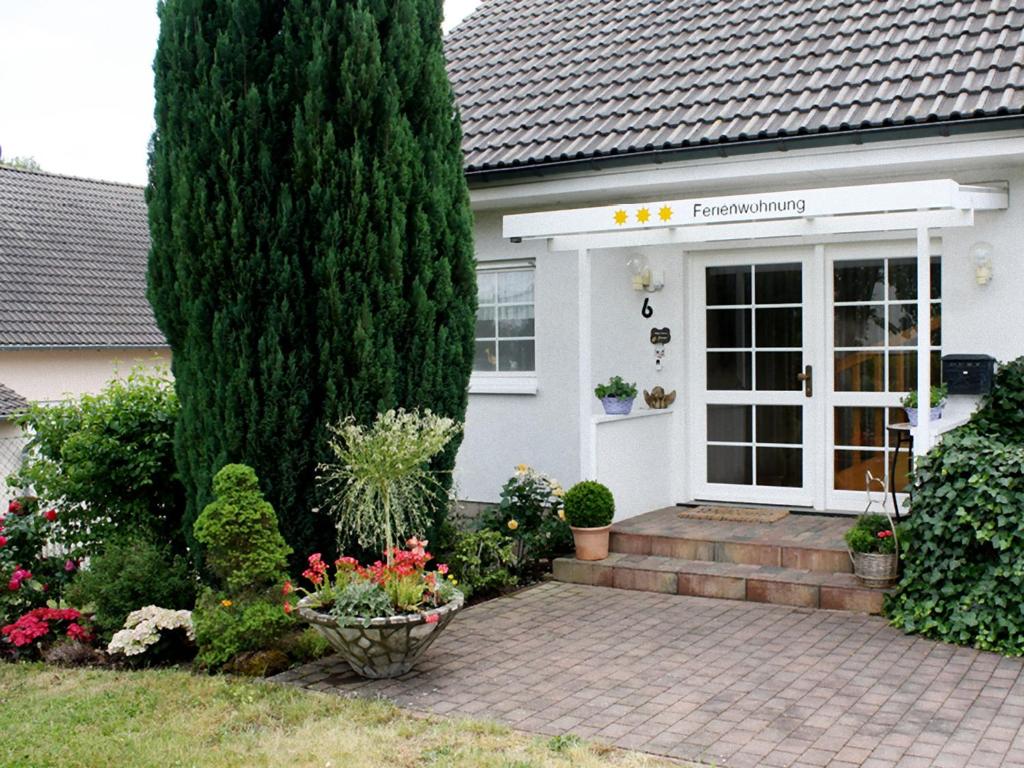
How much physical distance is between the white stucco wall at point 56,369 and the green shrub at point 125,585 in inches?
552

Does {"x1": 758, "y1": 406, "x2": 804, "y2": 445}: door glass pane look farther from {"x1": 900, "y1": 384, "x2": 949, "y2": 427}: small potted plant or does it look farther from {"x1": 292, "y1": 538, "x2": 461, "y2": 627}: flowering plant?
{"x1": 292, "y1": 538, "x2": 461, "y2": 627}: flowering plant

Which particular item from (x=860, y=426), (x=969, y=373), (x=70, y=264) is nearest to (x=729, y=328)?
(x=860, y=426)

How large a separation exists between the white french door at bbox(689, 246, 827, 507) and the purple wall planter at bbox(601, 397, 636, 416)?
0.91 metres

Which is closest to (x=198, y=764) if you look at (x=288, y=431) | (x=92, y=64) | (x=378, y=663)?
(x=378, y=663)

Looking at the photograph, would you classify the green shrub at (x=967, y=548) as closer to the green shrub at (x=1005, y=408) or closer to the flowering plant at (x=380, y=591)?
the green shrub at (x=1005, y=408)

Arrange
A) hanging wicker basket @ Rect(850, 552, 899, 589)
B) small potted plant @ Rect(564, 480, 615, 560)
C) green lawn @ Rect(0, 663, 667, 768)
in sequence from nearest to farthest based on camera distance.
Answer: green lawn @ Rect(0, 663, 667, 768) < hanging wicker basket @ Rect(850, 552, 899, 589) < small potted plant @ Rect(564, 480, 615, 560)

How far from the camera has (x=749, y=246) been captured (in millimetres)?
9688

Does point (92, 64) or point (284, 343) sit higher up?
point (92, 64)

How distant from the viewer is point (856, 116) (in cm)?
848

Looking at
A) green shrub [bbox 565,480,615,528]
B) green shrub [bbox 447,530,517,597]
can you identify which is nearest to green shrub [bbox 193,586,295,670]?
green shrub [bbox 447,530,517,597]

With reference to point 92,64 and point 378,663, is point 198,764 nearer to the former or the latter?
point 378,663

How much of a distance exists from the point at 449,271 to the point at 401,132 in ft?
3.48

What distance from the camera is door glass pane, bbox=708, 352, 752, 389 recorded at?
32.4ft

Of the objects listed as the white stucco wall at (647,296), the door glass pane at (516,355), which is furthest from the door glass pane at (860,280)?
the door glass pane at (516,355)
